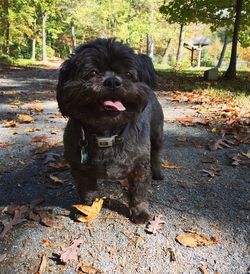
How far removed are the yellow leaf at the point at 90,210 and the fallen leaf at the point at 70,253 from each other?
342 millimetres

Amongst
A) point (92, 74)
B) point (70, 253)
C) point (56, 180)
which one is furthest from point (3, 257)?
point (92, 74)

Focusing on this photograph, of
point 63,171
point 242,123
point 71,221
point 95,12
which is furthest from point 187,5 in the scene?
point 95,12

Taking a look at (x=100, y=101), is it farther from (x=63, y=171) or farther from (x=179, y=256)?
(x=63, y=171)

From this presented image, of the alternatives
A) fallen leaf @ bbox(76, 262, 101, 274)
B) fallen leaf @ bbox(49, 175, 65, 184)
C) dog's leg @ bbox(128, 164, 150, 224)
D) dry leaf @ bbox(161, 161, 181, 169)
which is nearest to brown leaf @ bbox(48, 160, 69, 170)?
fallen leaf @ bbox(49, 175, 65, 184)

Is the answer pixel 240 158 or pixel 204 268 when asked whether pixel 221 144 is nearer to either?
pixel 240 158

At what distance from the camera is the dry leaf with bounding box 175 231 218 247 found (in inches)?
118

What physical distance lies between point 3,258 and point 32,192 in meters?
1.15

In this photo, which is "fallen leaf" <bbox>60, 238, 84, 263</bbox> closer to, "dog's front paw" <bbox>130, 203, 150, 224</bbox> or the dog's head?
"dog's front paw" <bbox>130, 203, 150, 224</bbox>

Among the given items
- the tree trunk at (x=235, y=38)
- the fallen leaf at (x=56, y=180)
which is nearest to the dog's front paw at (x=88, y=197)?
the fallen leaf at (x=56, y=180)

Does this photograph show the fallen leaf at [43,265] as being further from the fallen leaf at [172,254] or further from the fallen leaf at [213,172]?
the fallen leaf at [213,172]

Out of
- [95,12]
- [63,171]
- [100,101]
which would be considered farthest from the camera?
[95,12]

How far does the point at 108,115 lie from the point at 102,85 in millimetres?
248

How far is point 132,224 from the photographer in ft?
11.0

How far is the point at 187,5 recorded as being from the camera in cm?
1538
